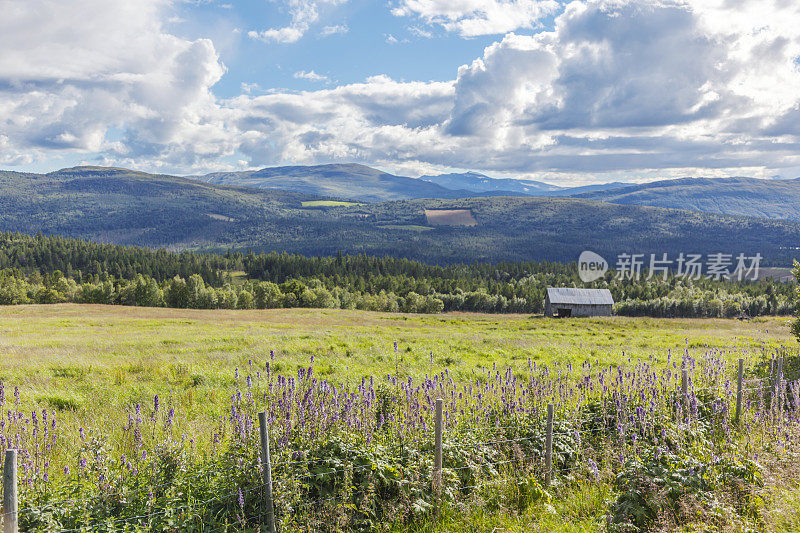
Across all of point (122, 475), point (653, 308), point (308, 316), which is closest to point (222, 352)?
point (122, 475)

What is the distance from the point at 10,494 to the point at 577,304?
94.3m

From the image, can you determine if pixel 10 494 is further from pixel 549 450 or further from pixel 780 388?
pixel 780 388

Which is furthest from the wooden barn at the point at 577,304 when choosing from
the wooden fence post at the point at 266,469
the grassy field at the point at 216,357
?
the wooden fence post at the point at 266,469

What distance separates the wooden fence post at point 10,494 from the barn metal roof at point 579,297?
302 ft

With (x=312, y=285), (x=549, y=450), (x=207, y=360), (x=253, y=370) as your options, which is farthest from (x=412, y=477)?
(x=312, y=285)

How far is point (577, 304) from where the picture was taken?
90.1 meters

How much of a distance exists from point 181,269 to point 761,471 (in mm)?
154337

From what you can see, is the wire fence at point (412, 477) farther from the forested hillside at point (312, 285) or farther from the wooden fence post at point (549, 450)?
the forested hillside at point (312, 285)

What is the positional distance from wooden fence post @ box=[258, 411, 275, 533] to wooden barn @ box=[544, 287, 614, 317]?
8953 cm

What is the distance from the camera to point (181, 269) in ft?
465

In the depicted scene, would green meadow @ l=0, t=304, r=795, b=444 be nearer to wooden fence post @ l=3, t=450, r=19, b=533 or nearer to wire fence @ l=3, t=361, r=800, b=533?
wire fence @ l=3, t=361, r=800, b=533

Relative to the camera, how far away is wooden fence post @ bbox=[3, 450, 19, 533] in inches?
199

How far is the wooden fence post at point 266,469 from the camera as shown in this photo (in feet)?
21.5

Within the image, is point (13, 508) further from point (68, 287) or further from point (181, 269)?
point (181, 269)
